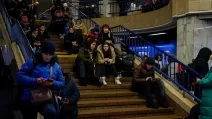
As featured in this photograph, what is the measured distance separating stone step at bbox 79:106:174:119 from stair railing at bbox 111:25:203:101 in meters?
0.79

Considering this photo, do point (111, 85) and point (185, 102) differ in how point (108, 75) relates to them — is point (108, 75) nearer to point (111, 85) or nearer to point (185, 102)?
point (111, 85)

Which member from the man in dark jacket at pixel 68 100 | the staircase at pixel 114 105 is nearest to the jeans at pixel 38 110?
the man in dark jacket at pixel 68 100

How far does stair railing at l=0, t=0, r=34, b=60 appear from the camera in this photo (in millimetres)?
8633

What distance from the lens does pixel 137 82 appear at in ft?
28.6

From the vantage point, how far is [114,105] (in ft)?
27.1

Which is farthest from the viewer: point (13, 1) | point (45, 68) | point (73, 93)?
point (13, 1)

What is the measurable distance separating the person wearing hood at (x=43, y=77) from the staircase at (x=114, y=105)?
220cm

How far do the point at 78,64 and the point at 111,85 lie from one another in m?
0.98

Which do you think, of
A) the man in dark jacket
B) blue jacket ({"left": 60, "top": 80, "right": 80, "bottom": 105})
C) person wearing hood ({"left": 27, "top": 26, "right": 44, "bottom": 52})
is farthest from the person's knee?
person wearing hood ({"left": 27, "top": 26, "right": 44, "bottom": 52})

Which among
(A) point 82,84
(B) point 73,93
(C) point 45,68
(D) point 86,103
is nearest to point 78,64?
(A) point 82,84

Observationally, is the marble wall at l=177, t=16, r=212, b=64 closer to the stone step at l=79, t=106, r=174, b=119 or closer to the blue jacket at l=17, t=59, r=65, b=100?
the stone step at l=79, t=106, r=174, b=119

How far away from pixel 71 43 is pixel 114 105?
3.26m

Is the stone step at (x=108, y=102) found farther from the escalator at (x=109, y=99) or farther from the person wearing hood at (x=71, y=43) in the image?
the person wearing hood at (x=71, y=43)

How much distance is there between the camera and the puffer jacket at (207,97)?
6066mm
